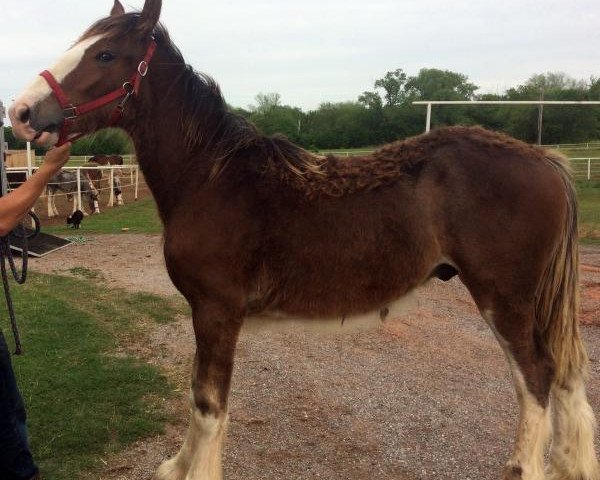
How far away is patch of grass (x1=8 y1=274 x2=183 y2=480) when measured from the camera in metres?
3.51

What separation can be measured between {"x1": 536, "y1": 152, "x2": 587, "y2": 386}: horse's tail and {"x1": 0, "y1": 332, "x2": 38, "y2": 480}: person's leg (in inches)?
124

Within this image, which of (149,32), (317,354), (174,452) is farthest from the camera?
(317,354)

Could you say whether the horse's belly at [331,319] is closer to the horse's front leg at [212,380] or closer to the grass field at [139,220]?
the horse's front leg at [212,380]

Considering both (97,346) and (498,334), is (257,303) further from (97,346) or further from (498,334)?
(97,346)

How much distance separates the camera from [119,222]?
614 inches

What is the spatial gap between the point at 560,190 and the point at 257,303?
191 centimetres

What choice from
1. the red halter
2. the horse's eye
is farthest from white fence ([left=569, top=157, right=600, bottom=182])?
the horse's eye

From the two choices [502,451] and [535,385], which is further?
[502,451]

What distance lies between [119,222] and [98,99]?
13.5m

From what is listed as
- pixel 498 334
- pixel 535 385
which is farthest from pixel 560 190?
pixel 535 385

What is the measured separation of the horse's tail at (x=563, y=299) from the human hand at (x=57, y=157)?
2846mm

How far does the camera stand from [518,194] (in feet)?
9.53

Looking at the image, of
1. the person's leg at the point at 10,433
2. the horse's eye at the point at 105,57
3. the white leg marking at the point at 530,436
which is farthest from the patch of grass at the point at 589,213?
the person's leg at the point at 10,433

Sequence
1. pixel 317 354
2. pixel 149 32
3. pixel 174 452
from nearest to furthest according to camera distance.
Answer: pixel 149 32 < pixel 174 452 < pixel 317 354
